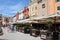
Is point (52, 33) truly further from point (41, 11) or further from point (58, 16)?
point (41, 11)

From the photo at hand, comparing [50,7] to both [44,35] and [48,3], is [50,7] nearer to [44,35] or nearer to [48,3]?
[48,3]

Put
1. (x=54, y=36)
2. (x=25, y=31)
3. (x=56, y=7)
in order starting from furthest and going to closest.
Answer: (x=56, y=7), (x=25, y=31), (x=54, y=36)

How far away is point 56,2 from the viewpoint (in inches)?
2045

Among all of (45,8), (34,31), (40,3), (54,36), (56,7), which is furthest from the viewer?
(40,3)

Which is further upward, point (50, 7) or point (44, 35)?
point (50, 7)

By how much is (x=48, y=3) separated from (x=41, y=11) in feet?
18.0

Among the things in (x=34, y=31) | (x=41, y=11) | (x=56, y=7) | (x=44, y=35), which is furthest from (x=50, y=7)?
(x=44, y=35)

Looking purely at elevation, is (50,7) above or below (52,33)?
above

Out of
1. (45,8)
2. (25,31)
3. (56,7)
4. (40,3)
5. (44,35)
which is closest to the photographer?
(44,35)

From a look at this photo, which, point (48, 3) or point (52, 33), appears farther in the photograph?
point (48, 3)

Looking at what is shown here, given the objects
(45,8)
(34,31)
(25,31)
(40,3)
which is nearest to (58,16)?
(34,31)

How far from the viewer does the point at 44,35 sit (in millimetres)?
23672

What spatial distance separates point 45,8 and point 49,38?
114ft

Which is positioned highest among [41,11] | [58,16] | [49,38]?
[41,11]
